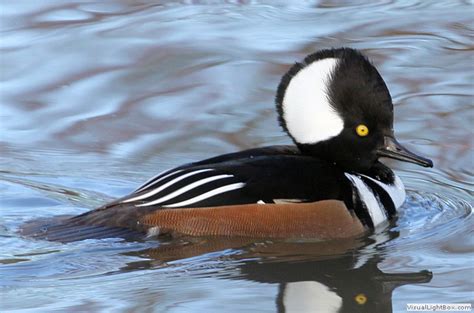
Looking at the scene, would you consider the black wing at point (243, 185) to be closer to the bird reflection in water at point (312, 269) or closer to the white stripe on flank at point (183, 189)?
the white stripe on flank at point (183, 189)

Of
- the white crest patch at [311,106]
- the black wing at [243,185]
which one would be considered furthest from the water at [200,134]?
the white crest patch at [311,106]

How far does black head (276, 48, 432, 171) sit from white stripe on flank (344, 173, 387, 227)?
0.20 metres

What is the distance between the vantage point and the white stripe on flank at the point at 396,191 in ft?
24.2

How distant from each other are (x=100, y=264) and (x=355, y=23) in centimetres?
526

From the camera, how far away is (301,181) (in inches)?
271

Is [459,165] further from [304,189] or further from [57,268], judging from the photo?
[57,268]

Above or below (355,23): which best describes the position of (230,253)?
below

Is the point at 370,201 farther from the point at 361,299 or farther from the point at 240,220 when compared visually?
the point at 361,299

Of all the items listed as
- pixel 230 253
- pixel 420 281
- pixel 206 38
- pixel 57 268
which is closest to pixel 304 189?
pixel 230 253

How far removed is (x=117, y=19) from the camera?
1140 cm

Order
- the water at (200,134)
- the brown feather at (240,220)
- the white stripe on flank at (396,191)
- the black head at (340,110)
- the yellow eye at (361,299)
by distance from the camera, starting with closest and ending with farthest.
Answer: the yellow eye at (361,299) → the water at (200,134) → the brown feather at (240,220) → the black head at (340,110) → the white stripe on flank at (396,191)

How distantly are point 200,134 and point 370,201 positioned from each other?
193cm

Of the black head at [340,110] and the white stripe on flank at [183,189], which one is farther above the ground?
the black head at [340,110]

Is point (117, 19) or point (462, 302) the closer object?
point (462, 302)
